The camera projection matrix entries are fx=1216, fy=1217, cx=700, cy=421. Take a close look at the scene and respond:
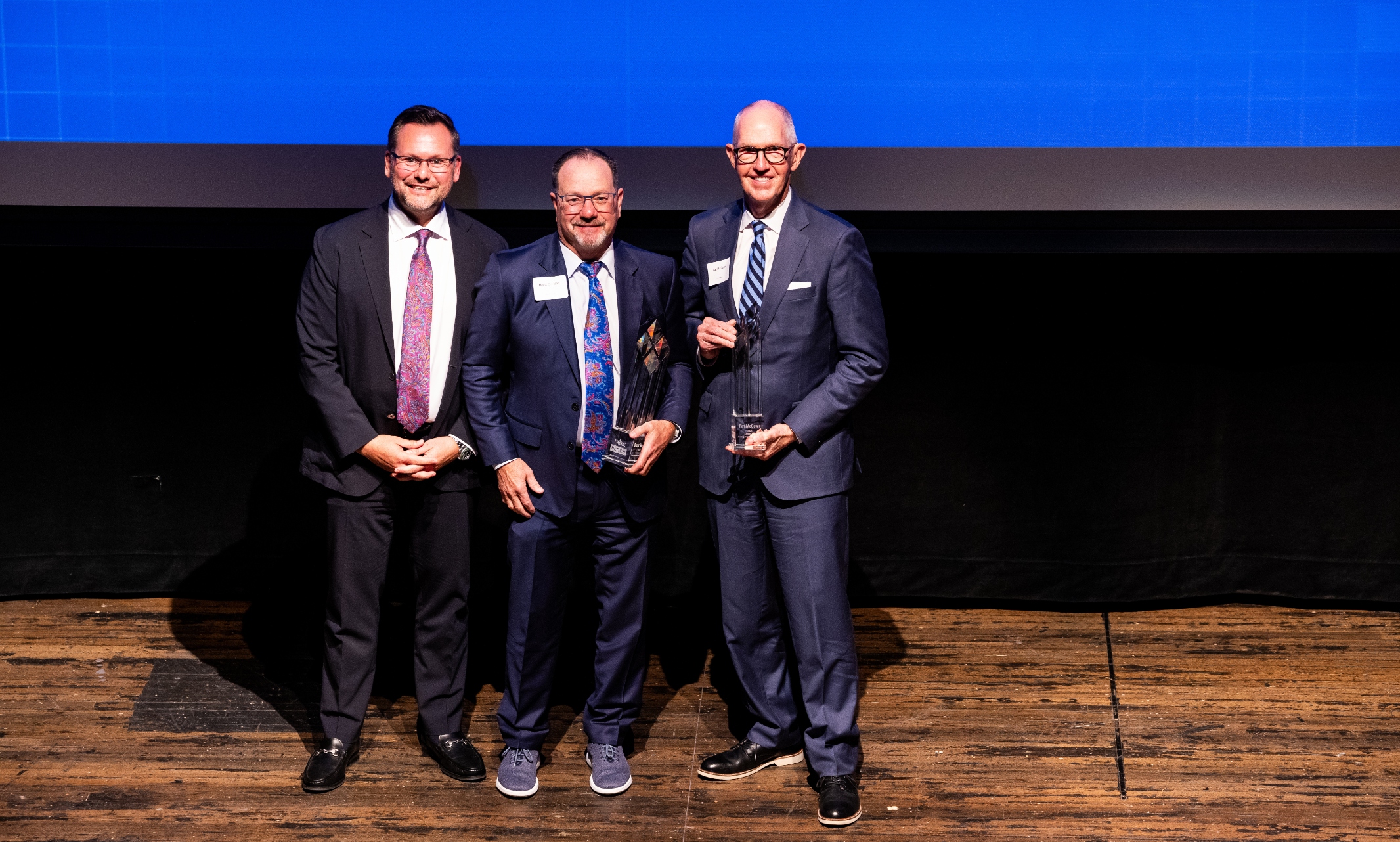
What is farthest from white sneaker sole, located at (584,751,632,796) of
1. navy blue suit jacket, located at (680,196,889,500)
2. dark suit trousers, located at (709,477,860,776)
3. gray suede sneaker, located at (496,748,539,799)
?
navy blue suit jacket, located at (680,196,889,500)

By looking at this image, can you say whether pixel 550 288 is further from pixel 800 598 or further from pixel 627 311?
pixel 800 598

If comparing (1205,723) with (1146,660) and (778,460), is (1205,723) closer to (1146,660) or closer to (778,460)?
(1146,660)

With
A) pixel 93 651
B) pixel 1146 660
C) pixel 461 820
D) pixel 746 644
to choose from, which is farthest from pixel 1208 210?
pixel 93 651

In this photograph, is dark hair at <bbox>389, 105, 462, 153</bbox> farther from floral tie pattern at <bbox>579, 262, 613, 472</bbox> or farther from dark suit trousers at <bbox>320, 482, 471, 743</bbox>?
dark suit trousers at <bbox>320, 482, 471, 743</bbox>

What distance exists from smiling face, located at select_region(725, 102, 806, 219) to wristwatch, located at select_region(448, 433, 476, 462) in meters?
0.87

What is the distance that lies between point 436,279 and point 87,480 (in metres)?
2.03

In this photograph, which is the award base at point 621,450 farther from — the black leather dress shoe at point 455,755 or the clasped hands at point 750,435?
the black leather dress shoe at point 455,755

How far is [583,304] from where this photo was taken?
2.79 metres

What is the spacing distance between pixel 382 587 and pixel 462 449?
435mm

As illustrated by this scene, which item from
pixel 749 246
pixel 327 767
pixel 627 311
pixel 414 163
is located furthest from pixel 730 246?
pixel 327 767

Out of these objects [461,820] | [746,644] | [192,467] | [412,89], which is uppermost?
[412,89]

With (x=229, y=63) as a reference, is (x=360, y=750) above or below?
below

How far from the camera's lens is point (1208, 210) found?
3328 millimetres

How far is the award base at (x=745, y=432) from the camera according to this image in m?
2.70
